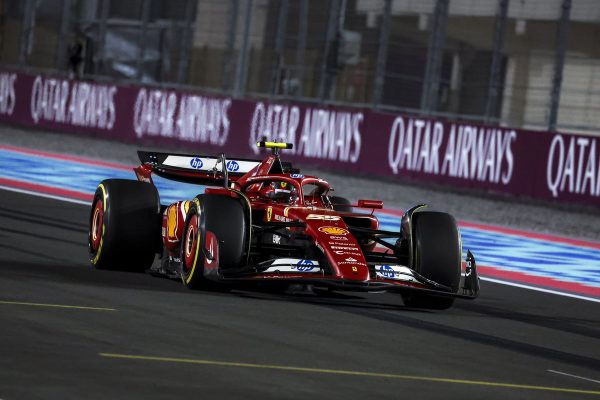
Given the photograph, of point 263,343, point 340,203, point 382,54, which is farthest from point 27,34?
point 263,343

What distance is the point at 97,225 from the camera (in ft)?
46.0

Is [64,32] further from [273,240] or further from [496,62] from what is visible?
[273,240]

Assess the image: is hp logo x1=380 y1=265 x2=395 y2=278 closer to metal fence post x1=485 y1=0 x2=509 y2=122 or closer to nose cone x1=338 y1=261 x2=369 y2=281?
nose cone x1=338 y1=261 x2=369 y2=281

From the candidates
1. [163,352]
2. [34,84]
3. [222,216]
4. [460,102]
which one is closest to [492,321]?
[222,216]

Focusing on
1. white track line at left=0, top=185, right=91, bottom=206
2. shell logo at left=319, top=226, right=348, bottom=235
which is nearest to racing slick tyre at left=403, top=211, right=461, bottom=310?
shell logo at left=319, top=226, right=348, bottom=235

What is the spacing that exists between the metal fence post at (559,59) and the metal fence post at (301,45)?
23.2 feet

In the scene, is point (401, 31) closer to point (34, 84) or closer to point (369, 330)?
point (34, 84)

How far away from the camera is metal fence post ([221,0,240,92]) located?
112ft

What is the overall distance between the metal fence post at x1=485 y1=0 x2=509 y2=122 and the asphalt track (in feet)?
46.2

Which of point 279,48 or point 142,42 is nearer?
point 279,48

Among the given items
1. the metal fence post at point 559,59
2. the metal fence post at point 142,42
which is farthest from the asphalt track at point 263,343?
the metal fence post at point 142,42

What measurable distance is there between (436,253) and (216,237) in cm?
185

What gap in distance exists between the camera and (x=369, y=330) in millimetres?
11180

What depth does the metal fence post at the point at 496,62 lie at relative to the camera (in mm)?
28344
